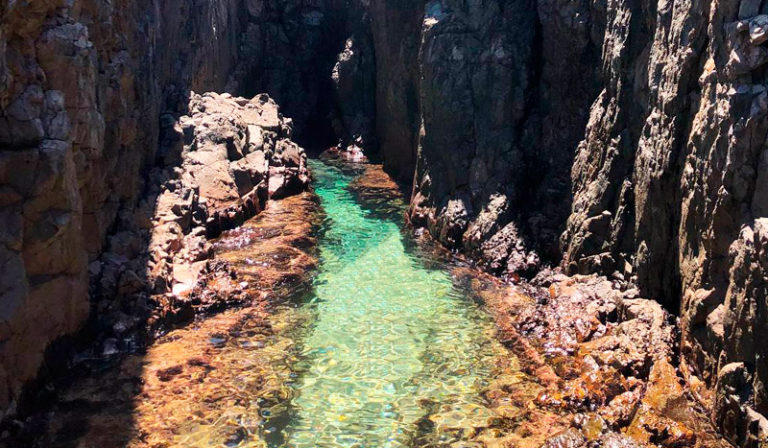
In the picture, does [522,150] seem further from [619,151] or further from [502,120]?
[619,151]

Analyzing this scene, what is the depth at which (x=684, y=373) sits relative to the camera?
904 centimetres

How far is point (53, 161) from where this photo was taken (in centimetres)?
924

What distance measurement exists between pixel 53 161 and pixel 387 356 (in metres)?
5.38

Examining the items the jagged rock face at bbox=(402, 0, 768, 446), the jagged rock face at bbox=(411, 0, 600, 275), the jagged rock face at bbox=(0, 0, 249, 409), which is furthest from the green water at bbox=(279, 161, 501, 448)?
the jagged rock face at bbox=(0, 0, 249, 409)

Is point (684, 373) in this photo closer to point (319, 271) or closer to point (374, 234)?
point (319, 271)

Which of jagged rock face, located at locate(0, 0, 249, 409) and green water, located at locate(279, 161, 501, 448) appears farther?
green water, located at locate(279, 161, 501, 448)

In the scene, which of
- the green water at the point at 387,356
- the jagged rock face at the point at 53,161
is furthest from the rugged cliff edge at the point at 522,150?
the green water at the point at 387,356

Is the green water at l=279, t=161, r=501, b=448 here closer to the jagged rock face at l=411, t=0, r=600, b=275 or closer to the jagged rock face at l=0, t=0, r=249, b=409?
the jagged rock face at l=411, t=0, r=600, b=275

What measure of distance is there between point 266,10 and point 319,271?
18718 millimetres

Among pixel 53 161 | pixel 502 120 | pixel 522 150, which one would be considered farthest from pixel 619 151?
pixel 53 161

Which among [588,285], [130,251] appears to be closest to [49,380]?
[130,251]

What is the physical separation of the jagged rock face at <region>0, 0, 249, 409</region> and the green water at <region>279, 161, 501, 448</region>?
3432 mm

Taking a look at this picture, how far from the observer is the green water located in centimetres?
884

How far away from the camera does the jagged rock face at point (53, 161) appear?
8.72 metres
